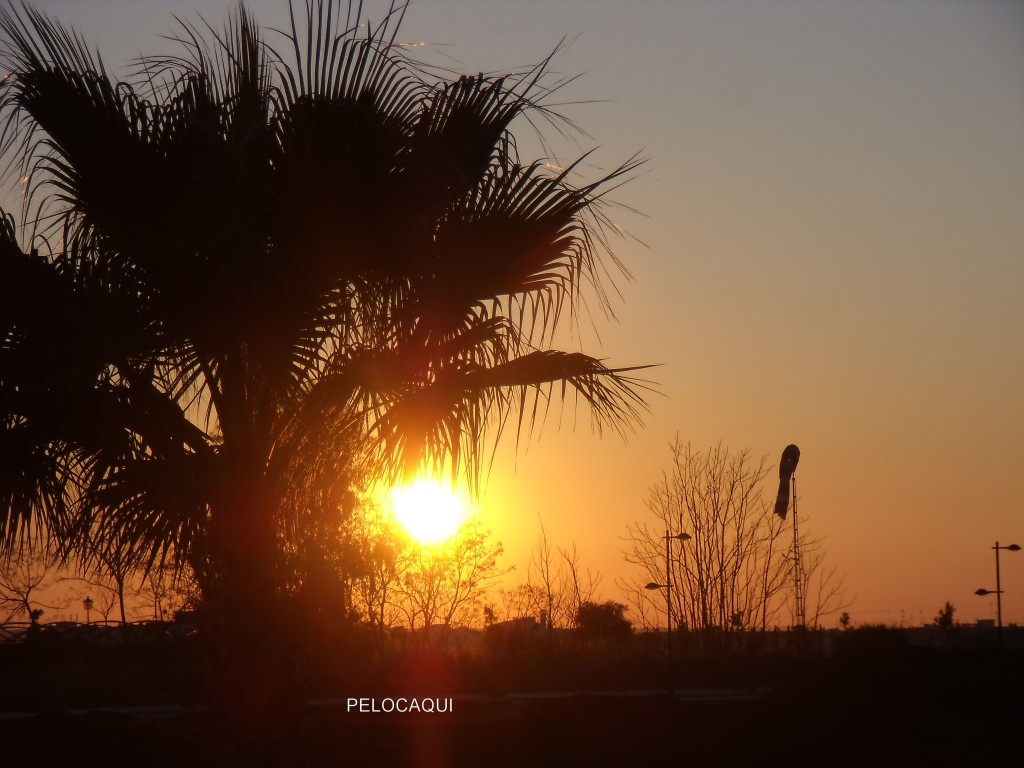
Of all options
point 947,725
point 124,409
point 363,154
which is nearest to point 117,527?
point 124,409

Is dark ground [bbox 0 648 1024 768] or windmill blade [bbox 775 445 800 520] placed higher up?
windmill blade [bbox 775 445 800 520]

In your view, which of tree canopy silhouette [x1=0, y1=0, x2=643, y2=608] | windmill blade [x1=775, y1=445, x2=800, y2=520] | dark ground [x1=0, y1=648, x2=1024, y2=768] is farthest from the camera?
windmill blade [x1=775, y1=445, x2=800, y2=520]

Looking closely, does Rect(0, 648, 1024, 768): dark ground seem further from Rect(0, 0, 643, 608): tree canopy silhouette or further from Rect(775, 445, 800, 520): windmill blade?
Rect(775, 445, 800, 520): windmill blade

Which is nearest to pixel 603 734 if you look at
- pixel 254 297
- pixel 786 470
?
pixel 254 297

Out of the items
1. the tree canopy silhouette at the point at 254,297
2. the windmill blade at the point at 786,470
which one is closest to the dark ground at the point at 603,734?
the tree canopy silhouette at the point at 254,297

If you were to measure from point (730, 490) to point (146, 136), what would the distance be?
32.3 metres

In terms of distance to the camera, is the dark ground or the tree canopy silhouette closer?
the tree canopy silhouette

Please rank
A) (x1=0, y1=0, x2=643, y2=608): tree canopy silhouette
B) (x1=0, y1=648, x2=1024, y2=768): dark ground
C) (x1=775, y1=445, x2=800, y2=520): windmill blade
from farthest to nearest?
(x1=775, y1=445, x2=800, y2=520): windmill blade, (x1=0, y1=648, x2=1024, y2=768): dark ground, (x1=0, y1=0, x2=643, y2=608): tree canopy silhouette

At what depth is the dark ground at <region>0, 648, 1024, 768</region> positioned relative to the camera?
10906 millimetres

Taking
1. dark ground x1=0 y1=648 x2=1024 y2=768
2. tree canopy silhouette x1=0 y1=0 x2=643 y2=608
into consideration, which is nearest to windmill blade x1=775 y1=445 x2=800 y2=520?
dark ground x1=0 y1=648 x2=1024 y2=768

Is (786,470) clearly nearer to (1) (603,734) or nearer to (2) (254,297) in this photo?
(1) (603,734)

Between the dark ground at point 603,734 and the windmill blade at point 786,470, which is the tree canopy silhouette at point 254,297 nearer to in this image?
the dark ground at point 603,734

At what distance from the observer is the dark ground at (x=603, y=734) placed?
10.9 metres

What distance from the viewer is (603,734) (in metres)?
13.5
